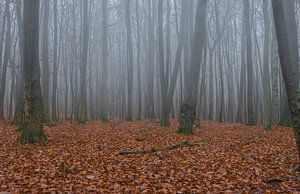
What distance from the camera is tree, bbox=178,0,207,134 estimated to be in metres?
12.1

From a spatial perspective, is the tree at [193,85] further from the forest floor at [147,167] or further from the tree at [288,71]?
the tree at [288,71]

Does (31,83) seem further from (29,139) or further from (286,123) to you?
(286,123)

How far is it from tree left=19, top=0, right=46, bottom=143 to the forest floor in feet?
1.73

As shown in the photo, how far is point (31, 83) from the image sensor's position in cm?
962

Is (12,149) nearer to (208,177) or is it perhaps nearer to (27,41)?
(27,41)

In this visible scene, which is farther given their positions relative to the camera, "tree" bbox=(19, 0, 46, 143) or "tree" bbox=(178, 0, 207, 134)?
"tree" bbox=(178, 0, 207, 134)

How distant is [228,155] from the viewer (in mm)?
8258

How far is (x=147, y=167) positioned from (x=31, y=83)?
4.96 meters

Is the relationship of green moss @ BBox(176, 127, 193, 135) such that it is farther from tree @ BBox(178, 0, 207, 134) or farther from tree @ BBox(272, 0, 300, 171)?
tree @ BBox(272, 0, 300, 171)

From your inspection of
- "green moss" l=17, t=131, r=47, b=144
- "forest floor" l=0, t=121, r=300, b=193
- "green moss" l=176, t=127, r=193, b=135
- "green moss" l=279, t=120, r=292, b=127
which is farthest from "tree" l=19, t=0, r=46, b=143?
"green moss" l=279, t=120, r=292, b=127

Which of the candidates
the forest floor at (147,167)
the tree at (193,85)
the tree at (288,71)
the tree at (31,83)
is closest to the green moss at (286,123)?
the forest floor at (147,167)

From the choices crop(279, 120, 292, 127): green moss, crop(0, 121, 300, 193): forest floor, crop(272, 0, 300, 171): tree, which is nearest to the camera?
crop(0, 121, 300, 193): forest floor

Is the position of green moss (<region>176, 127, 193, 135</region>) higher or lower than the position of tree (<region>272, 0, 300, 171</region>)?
lower

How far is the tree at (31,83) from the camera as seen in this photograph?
378 inches
